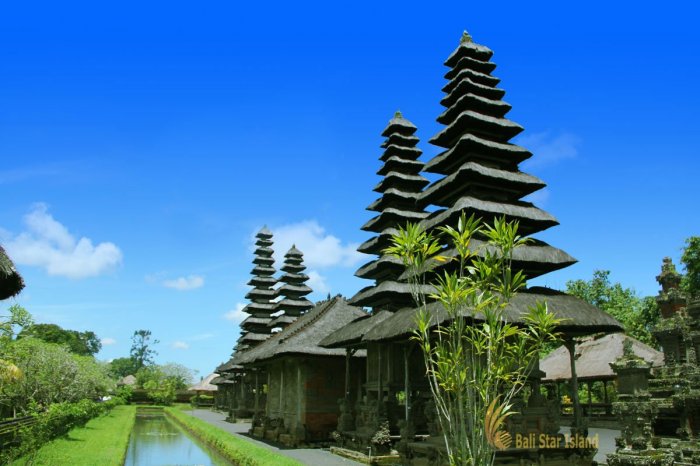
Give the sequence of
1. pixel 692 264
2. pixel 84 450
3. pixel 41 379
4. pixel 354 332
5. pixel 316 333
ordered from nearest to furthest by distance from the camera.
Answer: pixel 84 450, pixel 354 332, pixel 41 379, pixel 316 333, pixel 692 264

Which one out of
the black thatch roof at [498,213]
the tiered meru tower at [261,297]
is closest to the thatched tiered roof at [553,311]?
the black thatch roof at [498,213]

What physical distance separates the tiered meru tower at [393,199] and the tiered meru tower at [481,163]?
116 inches

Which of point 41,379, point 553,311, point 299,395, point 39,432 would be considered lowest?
point 39,432

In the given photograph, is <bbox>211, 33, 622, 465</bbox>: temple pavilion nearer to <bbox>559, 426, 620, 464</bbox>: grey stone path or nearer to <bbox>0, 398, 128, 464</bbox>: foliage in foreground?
<bbox>559, 426, 620, 464</bbox>: grey stone path

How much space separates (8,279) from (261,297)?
33.9m

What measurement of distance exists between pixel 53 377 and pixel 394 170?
56.2 ft

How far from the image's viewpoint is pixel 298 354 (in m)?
21.8

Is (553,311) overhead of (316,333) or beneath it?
overhead

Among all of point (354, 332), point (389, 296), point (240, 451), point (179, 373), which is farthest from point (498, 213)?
point (179, 373)

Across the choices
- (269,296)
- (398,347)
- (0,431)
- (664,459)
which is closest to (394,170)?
(398,347)

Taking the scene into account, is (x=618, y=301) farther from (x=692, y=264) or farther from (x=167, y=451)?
(x=167, y=451)

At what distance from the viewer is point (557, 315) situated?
1466cm

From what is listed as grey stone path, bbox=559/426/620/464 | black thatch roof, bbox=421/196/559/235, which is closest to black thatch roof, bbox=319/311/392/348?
black thatch roof, bbox=421/196/559/235

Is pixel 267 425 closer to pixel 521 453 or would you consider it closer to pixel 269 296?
pixel 521 453
